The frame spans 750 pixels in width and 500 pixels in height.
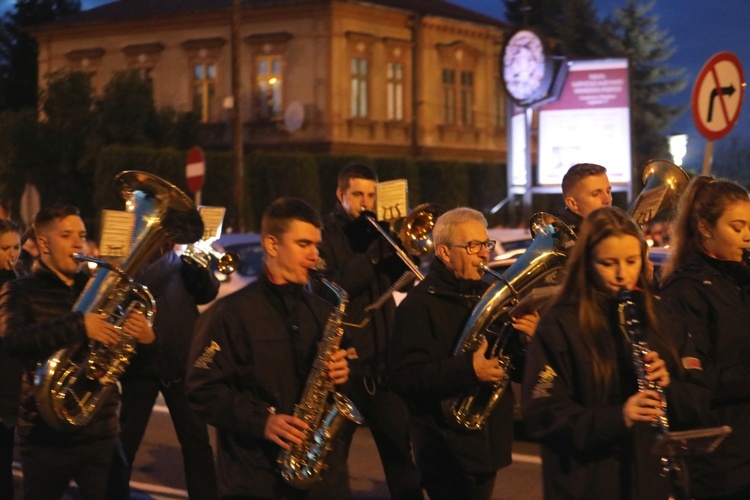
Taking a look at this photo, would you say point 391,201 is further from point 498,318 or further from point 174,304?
point 498,318

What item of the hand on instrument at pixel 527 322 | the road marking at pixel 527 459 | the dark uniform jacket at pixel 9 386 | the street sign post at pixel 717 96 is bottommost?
the road marking at pixel 527 459

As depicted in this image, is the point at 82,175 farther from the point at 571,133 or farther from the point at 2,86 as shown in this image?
the point at 571,133

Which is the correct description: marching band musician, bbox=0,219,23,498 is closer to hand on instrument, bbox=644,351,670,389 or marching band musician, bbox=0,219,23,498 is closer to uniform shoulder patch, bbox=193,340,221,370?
uniform shoulder patch, bbox=193,340,221,370

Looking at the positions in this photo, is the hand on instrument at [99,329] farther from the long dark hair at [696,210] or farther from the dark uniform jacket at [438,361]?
the long dark hair at [696,210]

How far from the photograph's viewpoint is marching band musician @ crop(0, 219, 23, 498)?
675cm

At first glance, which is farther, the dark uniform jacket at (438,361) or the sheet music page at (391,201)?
the sheet music page at (391,201)

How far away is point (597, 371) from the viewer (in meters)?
3.96

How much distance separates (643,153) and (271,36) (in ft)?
68.6

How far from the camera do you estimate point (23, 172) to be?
41594mm

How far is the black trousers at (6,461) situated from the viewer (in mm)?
7020

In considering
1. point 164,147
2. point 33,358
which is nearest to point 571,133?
point 164,147

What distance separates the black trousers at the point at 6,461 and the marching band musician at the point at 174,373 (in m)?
0.62

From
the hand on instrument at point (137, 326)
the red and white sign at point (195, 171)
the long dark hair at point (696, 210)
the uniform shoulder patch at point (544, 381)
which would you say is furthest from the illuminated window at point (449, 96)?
the uniform shoulder patch at point (544, 381)

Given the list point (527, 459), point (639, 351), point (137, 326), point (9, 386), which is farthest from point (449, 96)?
point (639, 351)
